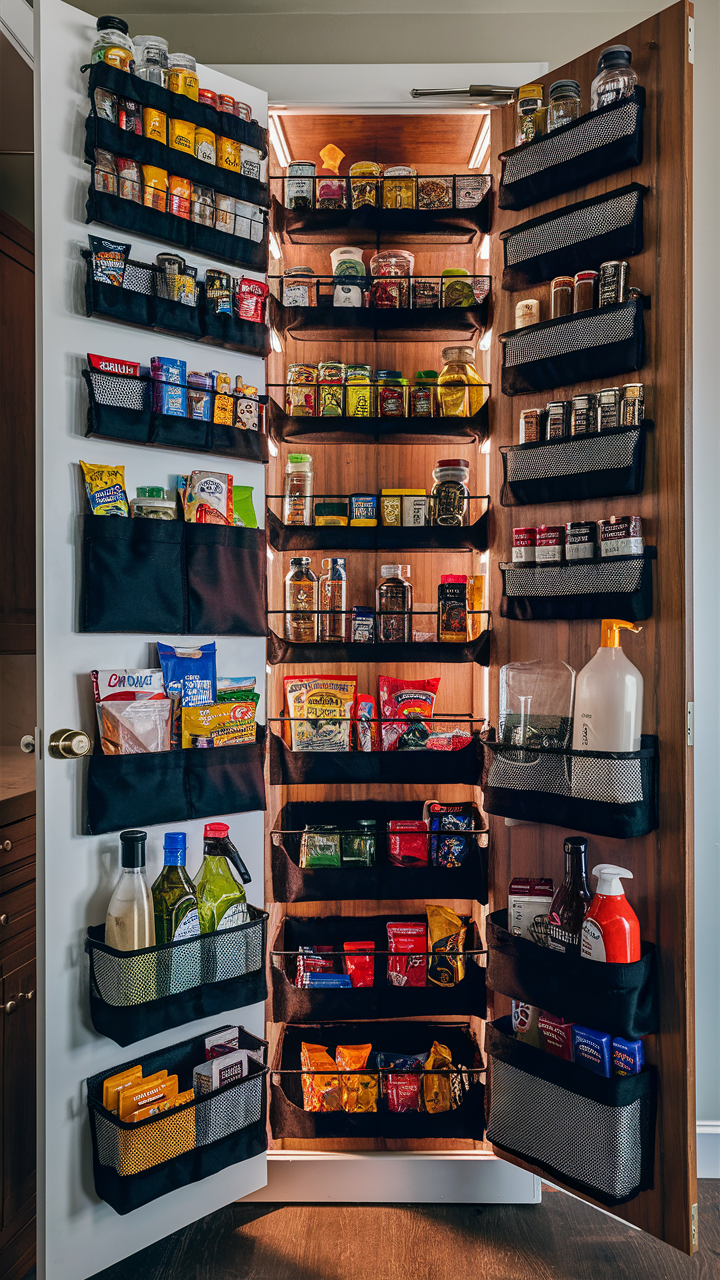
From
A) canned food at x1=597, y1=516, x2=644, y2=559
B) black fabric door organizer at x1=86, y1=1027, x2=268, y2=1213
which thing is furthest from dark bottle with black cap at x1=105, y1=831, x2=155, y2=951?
canned food at x1=597, y1=516, x2=644, y2=559

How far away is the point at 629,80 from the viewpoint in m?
1.37

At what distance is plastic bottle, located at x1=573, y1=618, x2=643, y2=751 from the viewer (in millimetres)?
1340

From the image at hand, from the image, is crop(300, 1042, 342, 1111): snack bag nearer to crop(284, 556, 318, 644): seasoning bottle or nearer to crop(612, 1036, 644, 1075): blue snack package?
crop(612, 1036, 644, 1075): blue snack package

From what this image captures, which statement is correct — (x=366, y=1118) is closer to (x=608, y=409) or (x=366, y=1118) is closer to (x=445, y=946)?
(x=445, y=946)

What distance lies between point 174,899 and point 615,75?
174 cm

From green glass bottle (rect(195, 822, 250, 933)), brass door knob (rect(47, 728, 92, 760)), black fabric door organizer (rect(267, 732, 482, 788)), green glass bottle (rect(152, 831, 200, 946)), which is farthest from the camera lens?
black fabric door organizer (rect(267, 732, 482, 788))

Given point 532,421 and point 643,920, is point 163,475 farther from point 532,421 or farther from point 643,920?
point 643,920

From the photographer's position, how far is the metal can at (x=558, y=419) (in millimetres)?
1473

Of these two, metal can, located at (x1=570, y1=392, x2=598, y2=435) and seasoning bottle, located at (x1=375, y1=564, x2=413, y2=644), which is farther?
seasoning bottle, located at (x1=375, y1=564, x2=413, y2=644)

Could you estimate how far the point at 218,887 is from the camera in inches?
59.6

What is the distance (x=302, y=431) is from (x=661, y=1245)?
1.99 m

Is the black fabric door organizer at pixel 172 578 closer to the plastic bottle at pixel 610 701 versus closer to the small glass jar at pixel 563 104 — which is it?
the plastic bottle at pixel 610 701

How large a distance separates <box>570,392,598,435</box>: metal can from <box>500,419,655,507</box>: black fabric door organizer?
0.02 m

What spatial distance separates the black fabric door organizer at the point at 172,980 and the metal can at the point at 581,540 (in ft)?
3.12
